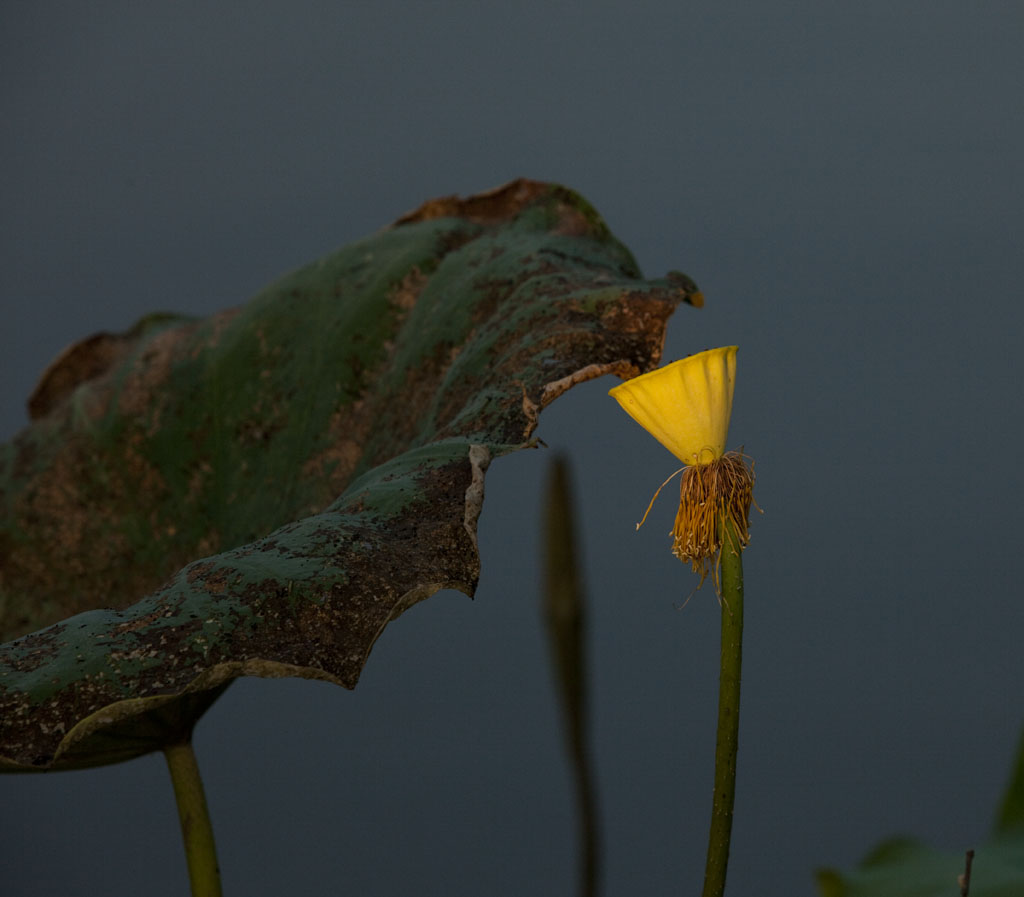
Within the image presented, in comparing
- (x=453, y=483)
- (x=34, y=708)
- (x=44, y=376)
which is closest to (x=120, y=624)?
(x=34, y=708)

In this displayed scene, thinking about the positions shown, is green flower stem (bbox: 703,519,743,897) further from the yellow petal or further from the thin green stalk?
the thin green stalk

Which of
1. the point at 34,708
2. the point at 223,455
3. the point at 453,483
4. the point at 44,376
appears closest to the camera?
the point at 34,708

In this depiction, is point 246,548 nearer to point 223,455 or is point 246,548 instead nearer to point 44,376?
point 223,455

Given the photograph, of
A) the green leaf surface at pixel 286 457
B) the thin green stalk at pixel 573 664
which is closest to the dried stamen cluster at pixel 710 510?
the green leaf surface at pixel 286 457

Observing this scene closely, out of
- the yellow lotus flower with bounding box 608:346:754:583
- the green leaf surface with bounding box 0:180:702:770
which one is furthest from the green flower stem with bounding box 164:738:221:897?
the yellow lotus flower with bounding box 608:346:754:583

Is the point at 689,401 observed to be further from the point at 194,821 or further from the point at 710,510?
the point at 194,821

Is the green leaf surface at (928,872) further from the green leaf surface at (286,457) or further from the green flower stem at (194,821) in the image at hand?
the green flower stem at (194,821)

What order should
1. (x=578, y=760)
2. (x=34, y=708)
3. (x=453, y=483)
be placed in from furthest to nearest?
(x=453, y=483) → (x=34, y=708) → (x=578, y=760)
